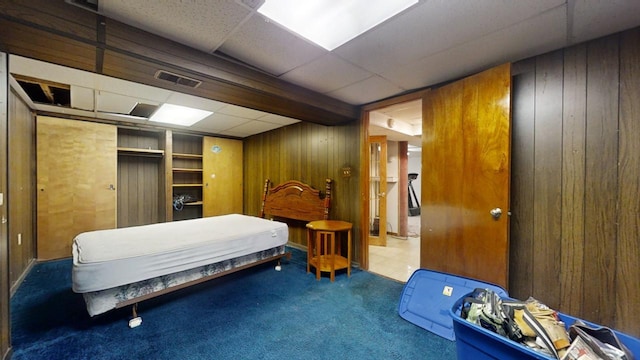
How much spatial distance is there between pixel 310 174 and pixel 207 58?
2.45 meters

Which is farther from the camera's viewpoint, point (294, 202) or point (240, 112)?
point (294, 202)

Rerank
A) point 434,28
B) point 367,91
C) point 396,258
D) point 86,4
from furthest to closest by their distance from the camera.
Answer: point 396,258 → point 367,91 → point 434,28 → point 86,4

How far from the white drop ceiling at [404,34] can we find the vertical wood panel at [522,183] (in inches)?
11.4

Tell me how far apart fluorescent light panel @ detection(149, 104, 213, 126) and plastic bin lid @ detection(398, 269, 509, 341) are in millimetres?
3600

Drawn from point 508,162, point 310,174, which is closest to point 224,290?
point 310,174

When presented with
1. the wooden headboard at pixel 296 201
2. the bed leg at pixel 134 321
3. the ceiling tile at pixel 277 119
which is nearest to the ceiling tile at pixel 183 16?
the ceiling tile at pixel 277 119

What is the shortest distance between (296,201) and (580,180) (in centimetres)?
335

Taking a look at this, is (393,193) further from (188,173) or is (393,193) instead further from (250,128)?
(188,173)

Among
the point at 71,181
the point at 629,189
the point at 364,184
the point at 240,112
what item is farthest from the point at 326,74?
the point at 71,181

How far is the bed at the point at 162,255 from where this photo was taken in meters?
1.95

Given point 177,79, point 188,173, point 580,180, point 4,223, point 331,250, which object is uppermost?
point 177,79

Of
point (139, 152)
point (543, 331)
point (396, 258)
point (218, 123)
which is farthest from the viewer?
point (139, 152)

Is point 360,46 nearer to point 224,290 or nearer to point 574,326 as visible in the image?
point 574,326

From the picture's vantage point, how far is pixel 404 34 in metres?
1.70
